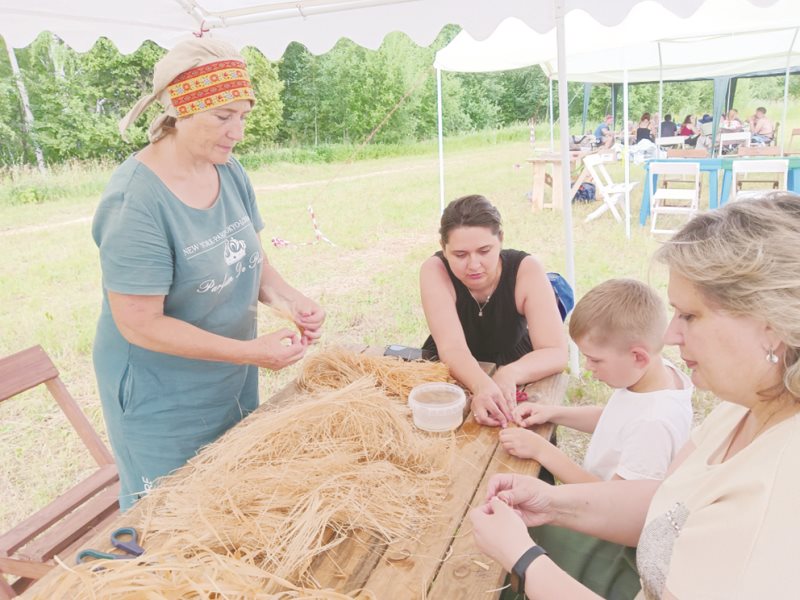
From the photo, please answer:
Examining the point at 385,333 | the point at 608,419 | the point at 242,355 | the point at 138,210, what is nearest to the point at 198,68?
the point at 138,210

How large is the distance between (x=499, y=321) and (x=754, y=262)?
166 centimetres

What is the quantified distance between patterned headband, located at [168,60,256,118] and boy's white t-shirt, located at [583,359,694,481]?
5.33 feet

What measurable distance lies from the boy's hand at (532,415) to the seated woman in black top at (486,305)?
0.15m

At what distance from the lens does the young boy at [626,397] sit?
1.59 metres

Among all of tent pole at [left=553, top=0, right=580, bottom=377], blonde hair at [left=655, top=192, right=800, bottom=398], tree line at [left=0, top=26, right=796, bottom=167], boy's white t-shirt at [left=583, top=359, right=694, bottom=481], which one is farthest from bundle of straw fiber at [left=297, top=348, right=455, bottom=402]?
tree line at [left=0, top=26, right=796, bottom=167]

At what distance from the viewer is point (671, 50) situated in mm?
11617

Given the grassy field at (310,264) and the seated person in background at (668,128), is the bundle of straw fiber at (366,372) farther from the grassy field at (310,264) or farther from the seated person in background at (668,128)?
the seated person in background at (668,128)

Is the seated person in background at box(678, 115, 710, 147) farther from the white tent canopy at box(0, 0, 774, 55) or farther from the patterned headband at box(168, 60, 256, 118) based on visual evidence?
the patterned headband at box(168, 60, 256, 118)

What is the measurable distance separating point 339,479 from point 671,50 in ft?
42.6

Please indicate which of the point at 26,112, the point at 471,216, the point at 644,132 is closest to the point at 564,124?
the point at 471,216

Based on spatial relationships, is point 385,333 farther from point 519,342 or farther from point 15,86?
point 15,86

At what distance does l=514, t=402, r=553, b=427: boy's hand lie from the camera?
6.15 ft

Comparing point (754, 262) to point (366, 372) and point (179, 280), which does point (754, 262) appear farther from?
point (179, 280)

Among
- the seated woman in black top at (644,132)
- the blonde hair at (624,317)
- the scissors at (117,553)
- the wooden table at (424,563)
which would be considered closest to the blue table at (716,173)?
the blonde hair at (624,317)
